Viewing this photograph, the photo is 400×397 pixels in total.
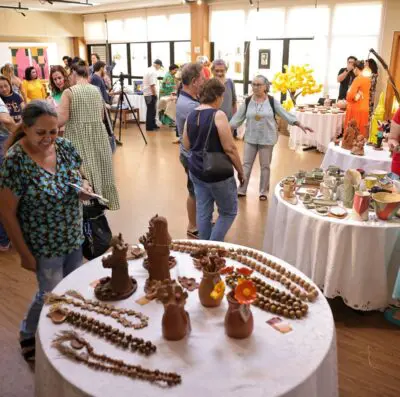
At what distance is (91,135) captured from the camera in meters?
3.11

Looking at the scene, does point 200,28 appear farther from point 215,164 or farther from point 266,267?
point 266,267

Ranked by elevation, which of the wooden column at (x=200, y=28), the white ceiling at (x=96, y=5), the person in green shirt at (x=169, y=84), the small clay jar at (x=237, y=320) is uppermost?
the white ceiling at (x=96, y=5)

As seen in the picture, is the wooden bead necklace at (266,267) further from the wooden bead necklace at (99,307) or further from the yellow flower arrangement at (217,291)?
the wooden bead necklace at (99,307)

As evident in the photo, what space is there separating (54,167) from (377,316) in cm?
204

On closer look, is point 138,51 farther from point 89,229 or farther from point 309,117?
point 89,229

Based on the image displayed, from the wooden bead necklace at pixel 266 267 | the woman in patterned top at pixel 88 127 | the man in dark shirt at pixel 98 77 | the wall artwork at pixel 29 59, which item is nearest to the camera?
the wooden bead necklace at pixel 266 267

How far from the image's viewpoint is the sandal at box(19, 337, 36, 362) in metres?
2.16

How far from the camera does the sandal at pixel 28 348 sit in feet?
7.09

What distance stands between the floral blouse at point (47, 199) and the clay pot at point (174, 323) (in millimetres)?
770

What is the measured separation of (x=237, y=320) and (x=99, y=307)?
1.69ft

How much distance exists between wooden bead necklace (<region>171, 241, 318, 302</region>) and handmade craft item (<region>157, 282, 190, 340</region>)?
0.29 meters

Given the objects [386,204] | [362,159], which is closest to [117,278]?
[386,204]

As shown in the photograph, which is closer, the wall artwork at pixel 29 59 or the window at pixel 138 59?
the window at pixel 138 59

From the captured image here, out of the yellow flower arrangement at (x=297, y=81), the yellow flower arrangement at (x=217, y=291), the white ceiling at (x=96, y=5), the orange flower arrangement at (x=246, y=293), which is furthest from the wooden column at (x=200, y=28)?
the orange flower arrangement at (x=246, y=293)
